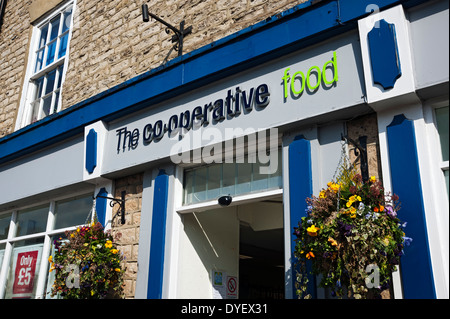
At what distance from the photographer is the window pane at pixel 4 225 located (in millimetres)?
7043

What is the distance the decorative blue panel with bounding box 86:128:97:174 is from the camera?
560 cm

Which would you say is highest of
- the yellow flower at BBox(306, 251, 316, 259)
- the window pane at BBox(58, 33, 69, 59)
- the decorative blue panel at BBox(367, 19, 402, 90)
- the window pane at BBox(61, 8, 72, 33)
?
the window pane at BBox(61, 8, 72, 33)

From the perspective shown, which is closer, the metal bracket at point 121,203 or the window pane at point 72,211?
the metal bracket at point 121,203

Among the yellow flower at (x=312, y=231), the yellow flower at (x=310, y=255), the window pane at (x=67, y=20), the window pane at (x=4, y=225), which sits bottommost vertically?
the yellow flower at (x=310, y=255)

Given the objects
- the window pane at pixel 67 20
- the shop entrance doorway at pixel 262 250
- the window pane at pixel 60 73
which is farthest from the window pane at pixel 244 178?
the window pane at pixel 67 20

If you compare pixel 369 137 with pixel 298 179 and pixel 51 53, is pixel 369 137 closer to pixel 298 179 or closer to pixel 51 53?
pixel 298 179

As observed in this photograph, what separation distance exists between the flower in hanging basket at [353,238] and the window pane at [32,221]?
4.30 meters

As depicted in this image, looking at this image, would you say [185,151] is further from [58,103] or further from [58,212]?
[58,103]

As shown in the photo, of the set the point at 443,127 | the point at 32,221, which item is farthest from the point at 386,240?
the point at 32,221

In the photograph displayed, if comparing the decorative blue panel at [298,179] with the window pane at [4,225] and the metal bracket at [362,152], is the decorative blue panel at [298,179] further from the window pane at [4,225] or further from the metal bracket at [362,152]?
the window pane at [4,225]

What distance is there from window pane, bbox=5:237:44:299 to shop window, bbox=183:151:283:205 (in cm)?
262

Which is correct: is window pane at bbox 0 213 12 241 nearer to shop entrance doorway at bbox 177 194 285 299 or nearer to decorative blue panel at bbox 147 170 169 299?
decorative blue panel at bbox 147 170 169 299

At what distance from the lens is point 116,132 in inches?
220

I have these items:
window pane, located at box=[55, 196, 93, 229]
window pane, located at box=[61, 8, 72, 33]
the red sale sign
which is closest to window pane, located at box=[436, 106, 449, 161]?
window pane, located at box=[55, 196, 93, 229]
